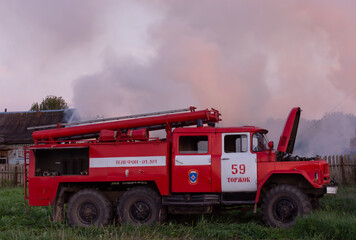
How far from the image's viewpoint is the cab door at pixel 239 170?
11.0 m

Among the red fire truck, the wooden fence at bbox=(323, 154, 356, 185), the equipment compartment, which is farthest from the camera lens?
the wooden fence at bbox=(323, 154, 356, 185)

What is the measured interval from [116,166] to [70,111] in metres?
23.6

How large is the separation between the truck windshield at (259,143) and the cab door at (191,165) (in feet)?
4.12

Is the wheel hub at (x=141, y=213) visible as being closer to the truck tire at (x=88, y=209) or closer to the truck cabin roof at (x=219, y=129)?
the truck tire at (x=88, y=209)

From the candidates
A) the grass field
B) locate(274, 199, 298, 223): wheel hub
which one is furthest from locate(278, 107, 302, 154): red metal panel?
the grass field

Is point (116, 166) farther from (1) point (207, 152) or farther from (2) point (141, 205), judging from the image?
(1) point (207, 152)

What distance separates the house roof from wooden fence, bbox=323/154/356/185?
21.1 meters

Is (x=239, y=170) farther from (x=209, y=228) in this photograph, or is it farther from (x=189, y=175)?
(x=209, y=228)

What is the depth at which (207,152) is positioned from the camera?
1128 centimetres

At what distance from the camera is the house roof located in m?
31.1

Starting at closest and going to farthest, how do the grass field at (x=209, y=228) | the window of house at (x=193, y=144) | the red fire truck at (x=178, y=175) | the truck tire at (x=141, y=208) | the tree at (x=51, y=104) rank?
1. the grass field at (x=209, y=228)
2. the red fire truck at (x=178, y=175)
3. the truck tire at (x=141, y=208)
4. the window of house at (x=193, y=144)
5. the tree at (x=51, y=104)

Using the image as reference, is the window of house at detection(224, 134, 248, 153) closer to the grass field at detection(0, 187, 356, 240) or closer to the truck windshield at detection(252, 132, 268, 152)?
the truck windshield at detection(252, 132, 268, 152)

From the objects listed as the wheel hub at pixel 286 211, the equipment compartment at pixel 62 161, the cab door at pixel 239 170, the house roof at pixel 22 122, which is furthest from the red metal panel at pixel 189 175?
the house roof at pixel 22 122

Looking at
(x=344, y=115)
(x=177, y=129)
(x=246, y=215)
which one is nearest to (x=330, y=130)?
(x=344, y=115)
